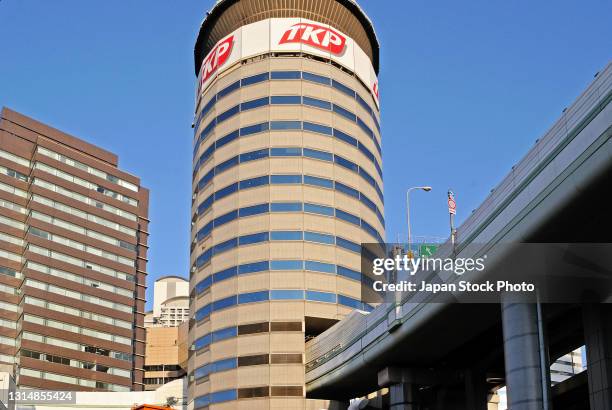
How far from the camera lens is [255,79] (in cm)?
10544

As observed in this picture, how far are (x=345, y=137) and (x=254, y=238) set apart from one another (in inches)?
680

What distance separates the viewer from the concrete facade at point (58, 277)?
179250 mm

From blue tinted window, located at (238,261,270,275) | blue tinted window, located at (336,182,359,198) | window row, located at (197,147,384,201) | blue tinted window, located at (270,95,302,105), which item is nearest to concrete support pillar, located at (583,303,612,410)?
blue tinted window, located at (238,261,270,275)

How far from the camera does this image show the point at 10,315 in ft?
600

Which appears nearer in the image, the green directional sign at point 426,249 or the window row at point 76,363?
the green directional sign at point 426,249

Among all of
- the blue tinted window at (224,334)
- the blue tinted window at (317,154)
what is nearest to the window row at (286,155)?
the blue tinted window at (317,154)

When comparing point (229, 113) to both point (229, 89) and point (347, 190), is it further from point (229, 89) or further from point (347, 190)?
point (347, 190)

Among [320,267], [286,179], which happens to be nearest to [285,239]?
[320,267]

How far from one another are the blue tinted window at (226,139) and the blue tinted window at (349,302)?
23471mm

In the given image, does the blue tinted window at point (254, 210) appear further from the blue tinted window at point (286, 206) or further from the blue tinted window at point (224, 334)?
the blue tinted window at point (224, 334)

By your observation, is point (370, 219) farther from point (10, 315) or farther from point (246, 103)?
point (10, 315)

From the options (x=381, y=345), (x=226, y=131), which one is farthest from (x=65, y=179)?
(x=381, y=345)

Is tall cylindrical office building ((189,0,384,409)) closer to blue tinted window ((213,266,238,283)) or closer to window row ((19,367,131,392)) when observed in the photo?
blue tinted window ((213,266,238,283))

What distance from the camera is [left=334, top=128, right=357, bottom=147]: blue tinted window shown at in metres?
104
